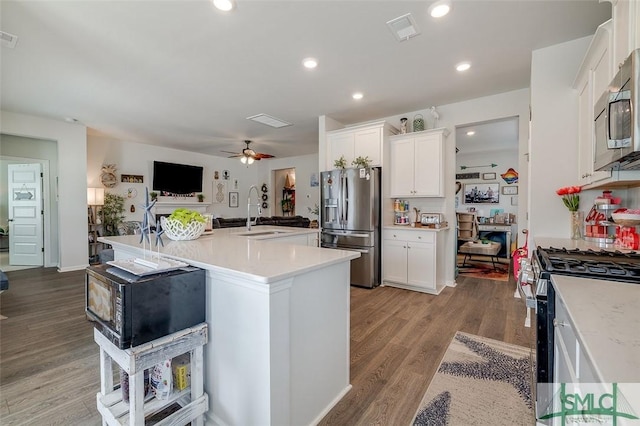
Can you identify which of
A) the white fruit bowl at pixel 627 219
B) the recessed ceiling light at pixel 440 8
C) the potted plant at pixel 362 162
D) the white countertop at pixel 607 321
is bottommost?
the white countertop at pixel 607 321

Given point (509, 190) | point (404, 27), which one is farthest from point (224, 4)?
point (509, 190)

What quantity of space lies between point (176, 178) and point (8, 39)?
193 inches

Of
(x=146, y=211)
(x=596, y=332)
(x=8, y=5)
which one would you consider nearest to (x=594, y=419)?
(x=596, y=332)

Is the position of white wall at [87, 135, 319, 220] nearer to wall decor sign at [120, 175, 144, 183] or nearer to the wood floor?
wall decor sign at [120, 175, 144, 183]

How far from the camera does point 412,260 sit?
3902mm

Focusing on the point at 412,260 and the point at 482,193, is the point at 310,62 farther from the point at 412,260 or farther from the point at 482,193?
the point at 482,193

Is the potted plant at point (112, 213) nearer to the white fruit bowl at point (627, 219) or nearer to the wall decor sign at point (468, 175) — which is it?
the white fruit bowl at point (627, 219)

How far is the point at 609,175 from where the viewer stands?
1.58m

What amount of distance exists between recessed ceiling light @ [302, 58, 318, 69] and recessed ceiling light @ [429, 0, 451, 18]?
115 centimetres

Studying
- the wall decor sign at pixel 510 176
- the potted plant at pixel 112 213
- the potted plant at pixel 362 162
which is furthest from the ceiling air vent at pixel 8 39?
the wall decor sign at pixel 510 176

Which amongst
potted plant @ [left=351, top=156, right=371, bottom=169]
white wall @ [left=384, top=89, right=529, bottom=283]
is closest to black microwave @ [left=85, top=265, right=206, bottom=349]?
potted plant @ [left=351, top=156, right=371, bottom=169]

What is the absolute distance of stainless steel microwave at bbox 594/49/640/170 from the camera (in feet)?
3.69

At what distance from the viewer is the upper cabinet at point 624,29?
4.22 ft

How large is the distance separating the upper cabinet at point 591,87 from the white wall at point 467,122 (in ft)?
4.08
